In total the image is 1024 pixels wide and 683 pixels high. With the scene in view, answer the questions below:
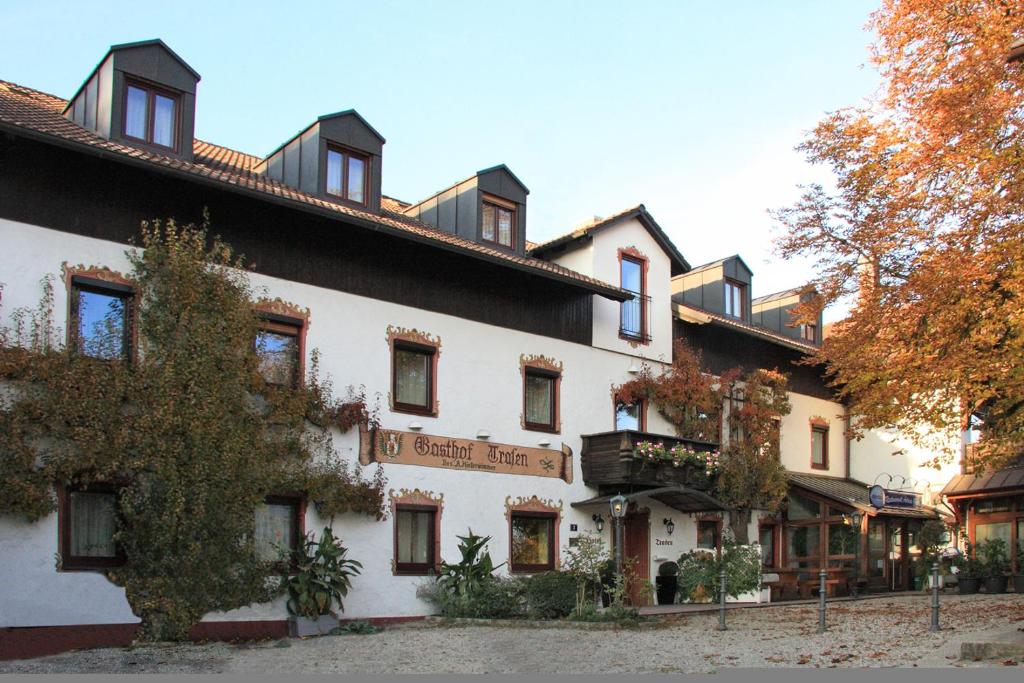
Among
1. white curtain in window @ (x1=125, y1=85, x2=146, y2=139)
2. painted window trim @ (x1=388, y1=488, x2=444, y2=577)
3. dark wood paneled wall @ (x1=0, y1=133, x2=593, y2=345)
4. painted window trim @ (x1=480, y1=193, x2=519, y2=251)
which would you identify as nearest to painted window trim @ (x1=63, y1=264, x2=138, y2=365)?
dark wood paneled wall @ (x1=0, y1=133, x2=593, y2=345)

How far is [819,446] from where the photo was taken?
107ft

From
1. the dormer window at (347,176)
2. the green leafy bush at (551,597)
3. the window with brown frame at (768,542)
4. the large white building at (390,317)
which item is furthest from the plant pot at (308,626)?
the window with brown frame at (768,542)

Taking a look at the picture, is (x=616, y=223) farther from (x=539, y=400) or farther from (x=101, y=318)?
(x=101, y=318)

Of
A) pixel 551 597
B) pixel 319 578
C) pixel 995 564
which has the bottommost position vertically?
pixel 995 564

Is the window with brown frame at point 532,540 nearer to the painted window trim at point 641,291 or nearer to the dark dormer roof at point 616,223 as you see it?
the painted window trim at point 641,291

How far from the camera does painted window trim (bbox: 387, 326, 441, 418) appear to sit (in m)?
20.7

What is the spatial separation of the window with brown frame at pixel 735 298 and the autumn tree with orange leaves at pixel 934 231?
8.22 m

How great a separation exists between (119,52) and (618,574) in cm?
1238

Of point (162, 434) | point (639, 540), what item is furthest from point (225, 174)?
point (639, 540)

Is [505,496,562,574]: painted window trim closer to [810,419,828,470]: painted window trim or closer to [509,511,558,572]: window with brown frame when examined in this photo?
[509,511,558,572]: window with brown frame

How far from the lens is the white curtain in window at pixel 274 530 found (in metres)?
18.4

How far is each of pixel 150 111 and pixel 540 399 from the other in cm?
973

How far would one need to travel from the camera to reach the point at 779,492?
2773 cm

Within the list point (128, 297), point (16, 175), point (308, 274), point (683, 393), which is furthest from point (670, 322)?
point (16, 175)
